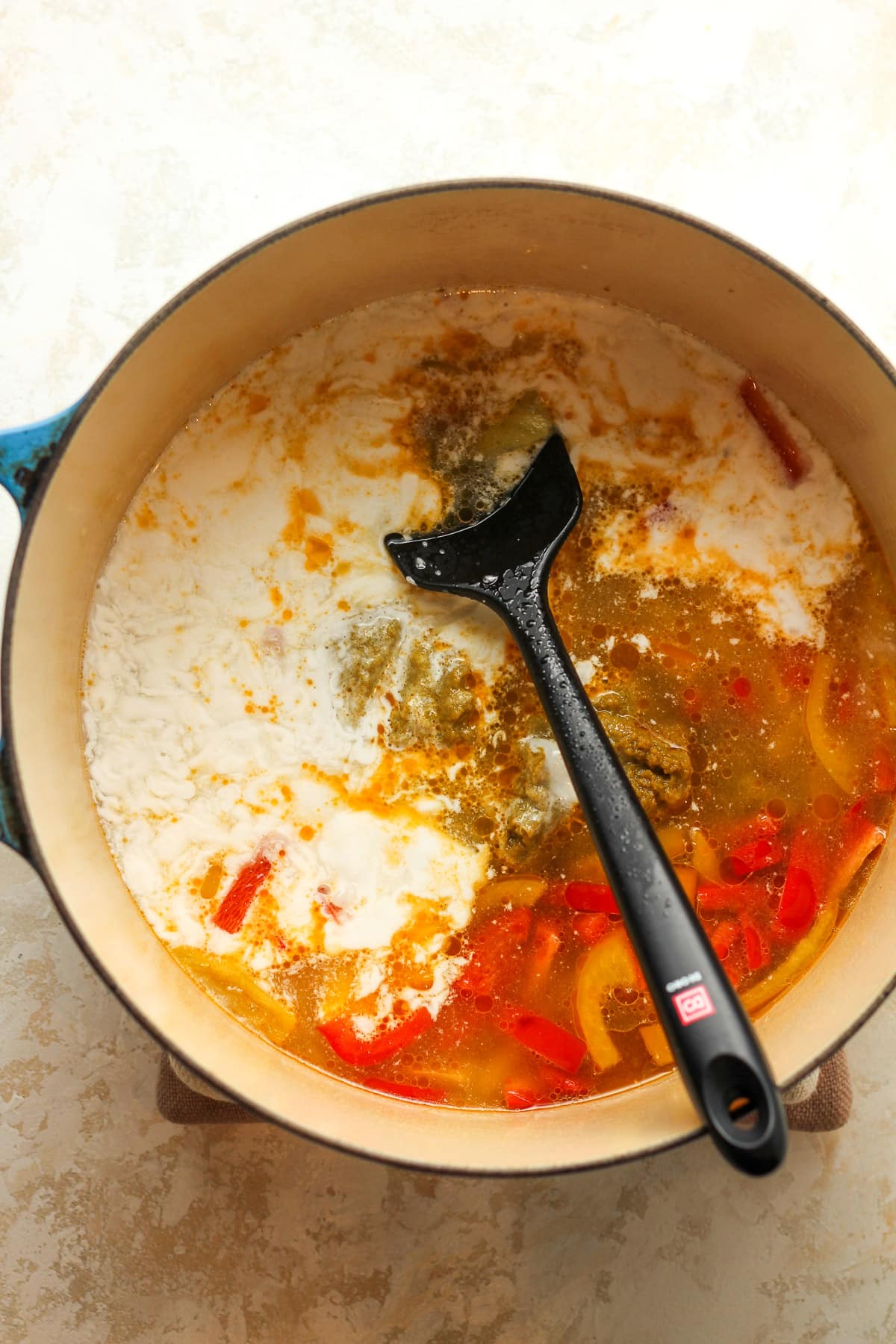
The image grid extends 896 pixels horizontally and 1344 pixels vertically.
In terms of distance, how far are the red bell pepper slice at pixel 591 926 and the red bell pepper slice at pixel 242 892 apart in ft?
1.44

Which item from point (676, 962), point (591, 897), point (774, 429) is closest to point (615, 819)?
point (676, 962)

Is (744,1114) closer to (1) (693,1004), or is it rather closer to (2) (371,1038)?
(1) (693,1004)

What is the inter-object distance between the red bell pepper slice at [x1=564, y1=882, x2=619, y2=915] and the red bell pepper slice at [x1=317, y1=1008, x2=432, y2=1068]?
25 centimetres

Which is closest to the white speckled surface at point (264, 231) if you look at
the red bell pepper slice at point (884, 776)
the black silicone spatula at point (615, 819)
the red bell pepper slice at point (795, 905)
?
the red bell pepper slice at point (795, 905)

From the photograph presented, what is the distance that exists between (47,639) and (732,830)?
97 cm

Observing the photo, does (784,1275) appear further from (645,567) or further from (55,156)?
(55,156)

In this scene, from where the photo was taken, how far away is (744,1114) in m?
0.95

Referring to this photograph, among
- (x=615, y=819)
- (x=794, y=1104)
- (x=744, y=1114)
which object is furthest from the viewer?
(x=794, y=1104)

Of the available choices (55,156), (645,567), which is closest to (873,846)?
(645,567)

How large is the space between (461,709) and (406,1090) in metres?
0.53

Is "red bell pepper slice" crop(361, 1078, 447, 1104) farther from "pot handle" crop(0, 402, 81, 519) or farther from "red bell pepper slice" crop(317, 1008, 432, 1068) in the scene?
"pot handle" crop(0, 402, 81, 519)

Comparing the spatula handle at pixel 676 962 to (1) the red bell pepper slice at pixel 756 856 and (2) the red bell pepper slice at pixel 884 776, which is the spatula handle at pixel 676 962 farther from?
(2) the red bell pepper slice at pixel 884 776

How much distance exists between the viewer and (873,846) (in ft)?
4.54

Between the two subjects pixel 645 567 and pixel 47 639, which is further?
pixel 645 567
